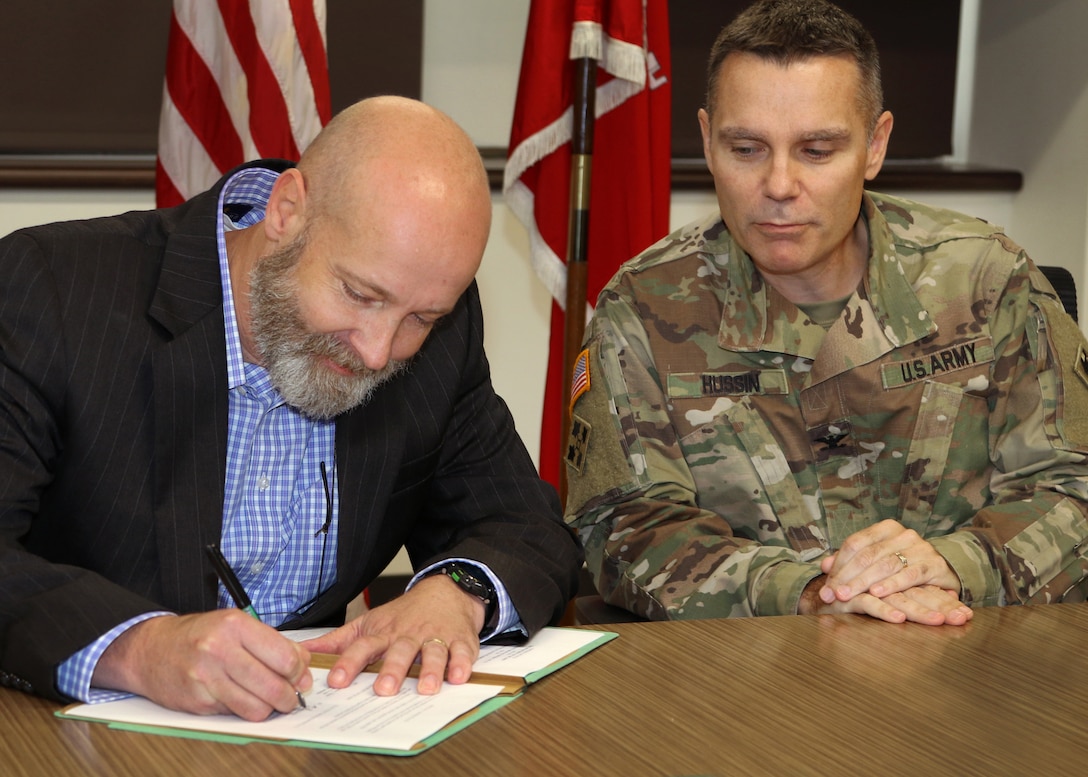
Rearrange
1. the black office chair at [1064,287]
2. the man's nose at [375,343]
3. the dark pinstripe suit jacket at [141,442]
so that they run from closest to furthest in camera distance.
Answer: the dark pinstripe suit jacket at [141,442]
the man's nose at [375,343]
the black office chair at [1064,287]

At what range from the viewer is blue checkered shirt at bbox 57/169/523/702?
1904 mm

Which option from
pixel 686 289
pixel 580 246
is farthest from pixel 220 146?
pixel 686 289

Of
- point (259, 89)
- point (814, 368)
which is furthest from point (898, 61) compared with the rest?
point (814, 368)

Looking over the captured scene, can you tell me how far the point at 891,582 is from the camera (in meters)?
1.95

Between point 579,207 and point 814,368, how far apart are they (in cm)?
127

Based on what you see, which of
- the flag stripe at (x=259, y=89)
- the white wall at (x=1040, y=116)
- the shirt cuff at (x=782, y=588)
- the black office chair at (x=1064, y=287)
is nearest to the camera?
the shirt cuff at (x=782, y=588)

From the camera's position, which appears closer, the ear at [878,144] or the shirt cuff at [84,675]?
the shirt cuff at [84,675]

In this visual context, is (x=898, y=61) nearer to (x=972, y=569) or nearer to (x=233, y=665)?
(x=972, y=569)

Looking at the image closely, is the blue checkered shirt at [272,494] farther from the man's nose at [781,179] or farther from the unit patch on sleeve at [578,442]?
the man's nose at [781,179]

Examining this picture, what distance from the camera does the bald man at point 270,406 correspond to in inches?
67.1

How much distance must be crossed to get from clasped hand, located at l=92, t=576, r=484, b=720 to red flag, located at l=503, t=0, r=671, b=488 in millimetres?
2140

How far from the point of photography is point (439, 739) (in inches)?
52.8

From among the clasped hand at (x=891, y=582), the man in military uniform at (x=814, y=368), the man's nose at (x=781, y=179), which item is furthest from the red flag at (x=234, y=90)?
the clasped hand at (x=891, y=582)

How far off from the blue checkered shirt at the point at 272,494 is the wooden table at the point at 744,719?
38 cm
